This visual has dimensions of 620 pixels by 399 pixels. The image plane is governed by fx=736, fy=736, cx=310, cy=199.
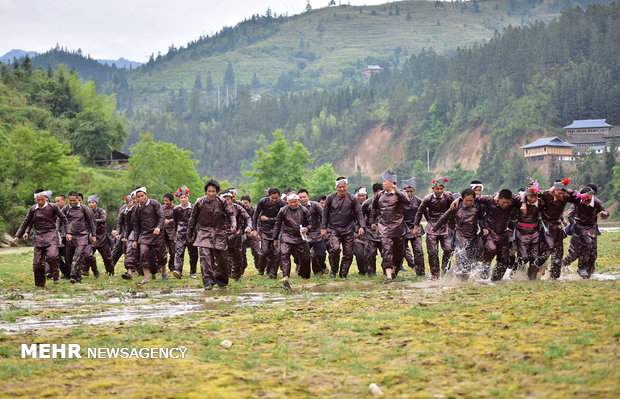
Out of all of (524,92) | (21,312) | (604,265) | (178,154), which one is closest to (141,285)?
(21,312)

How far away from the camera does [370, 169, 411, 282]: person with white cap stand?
15930 millimetres

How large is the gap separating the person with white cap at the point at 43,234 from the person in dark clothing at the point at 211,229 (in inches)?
157

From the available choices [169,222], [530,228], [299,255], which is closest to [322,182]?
[169,222]

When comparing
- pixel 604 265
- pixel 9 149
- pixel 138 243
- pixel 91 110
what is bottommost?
pixel 604 265

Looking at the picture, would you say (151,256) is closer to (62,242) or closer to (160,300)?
(62,242)

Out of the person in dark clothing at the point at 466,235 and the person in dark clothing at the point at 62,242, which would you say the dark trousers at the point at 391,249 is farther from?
the person in dark clothing at the point at 62,242

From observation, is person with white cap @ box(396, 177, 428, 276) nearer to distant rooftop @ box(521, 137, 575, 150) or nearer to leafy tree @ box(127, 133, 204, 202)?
leafy tree @ box(127, 133, 204, 202)

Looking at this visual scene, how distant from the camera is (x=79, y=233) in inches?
732

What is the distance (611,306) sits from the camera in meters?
9.22

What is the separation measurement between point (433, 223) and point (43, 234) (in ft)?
29.2

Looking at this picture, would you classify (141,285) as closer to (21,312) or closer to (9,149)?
(21,312)

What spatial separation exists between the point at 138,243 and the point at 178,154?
6796 cm

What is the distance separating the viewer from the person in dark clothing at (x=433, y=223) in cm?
1619

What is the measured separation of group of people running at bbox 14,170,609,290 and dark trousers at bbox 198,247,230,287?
2cm
